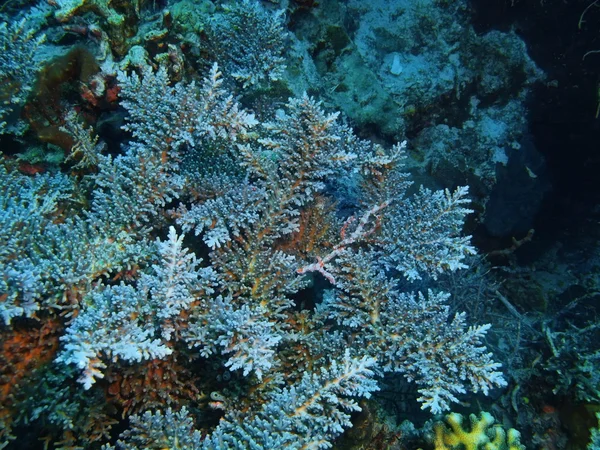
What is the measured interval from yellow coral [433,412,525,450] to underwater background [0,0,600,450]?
0.01 meters

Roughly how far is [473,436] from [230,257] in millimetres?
2377

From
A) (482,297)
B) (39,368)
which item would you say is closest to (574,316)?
(482,297)

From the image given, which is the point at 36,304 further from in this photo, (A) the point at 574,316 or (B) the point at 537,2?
(B) the point at 537,2

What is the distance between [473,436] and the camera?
2.87 meters

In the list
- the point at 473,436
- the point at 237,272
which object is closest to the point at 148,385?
the point at 237,272

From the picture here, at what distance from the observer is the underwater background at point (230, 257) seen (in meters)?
2.21

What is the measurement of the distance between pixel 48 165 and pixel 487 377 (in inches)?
144

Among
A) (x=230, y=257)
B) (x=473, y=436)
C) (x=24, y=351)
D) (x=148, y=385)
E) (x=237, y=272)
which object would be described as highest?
(x=230, y=257)

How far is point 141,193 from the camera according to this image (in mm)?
2697

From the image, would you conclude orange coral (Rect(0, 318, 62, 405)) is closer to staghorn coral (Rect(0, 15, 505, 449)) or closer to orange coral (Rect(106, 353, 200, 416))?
staghorn coral (Rect(0, 15, 505, 449))

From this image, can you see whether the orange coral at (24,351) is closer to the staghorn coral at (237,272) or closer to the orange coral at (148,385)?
the staghorn coral at (237,272)

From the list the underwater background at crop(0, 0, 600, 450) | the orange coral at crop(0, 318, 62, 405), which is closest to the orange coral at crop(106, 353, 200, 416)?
the underwater background at crop(0, 0, 600, 450)

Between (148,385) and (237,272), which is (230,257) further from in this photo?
(148,385)

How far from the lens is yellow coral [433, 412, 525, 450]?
283cm
